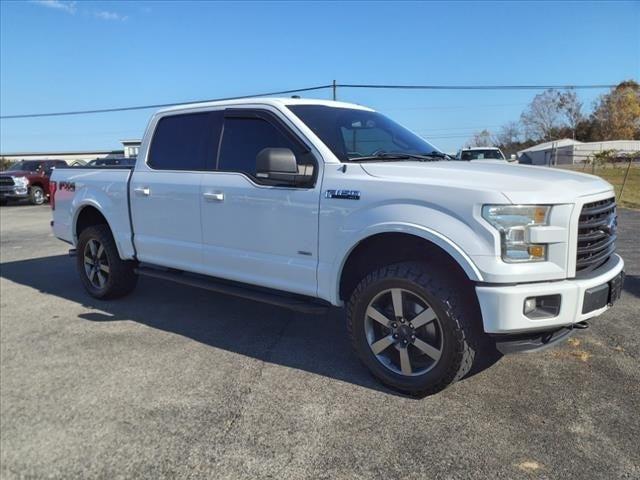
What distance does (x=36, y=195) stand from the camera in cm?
2239

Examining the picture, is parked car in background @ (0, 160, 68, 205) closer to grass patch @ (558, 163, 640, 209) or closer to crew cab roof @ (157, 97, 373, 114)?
crew cab roof @ (157, 97, 373, 114)

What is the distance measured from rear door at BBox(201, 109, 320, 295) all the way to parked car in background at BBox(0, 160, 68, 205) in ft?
64.6

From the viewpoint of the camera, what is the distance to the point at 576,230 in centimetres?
312

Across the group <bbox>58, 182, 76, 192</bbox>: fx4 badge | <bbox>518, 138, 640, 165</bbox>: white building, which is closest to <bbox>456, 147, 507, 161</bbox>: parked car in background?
<bbox>58, 182, 76, 192</bbox>: fx4 badge

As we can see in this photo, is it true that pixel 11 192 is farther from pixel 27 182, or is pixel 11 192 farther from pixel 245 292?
pixel 245 292

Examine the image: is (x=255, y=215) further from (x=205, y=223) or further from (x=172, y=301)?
(x=172, y=301)

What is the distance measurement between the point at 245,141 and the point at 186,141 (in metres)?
0.84

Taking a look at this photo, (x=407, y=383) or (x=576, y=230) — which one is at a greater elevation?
(x=576, y=230)

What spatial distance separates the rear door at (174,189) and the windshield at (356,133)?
974mm

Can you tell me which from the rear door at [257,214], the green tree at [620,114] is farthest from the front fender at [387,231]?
the green tree at [620,114]

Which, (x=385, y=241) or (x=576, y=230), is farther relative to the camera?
(x=385, y=241)

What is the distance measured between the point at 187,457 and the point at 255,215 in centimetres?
194

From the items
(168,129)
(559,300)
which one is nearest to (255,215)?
(168,129)

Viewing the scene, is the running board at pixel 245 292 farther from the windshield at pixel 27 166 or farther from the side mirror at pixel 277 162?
the windshield at pixel 27 166
